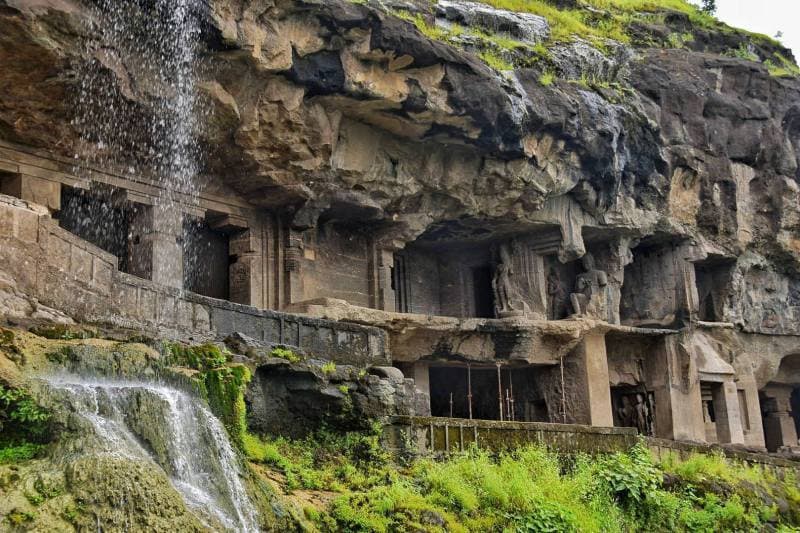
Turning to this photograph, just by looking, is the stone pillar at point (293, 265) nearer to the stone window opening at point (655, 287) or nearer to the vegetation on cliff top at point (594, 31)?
the vegetation on cliff top at point (594, 31)

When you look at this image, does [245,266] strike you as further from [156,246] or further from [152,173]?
[152,173]

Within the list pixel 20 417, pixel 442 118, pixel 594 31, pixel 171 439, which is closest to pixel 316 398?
pixel 171 439

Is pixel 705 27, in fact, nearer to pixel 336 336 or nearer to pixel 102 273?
pixel 336 336

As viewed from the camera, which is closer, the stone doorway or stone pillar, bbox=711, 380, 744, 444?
the stone doorway

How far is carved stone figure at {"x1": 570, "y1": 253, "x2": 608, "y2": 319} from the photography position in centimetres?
2634

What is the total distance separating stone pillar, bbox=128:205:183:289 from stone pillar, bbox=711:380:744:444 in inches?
614

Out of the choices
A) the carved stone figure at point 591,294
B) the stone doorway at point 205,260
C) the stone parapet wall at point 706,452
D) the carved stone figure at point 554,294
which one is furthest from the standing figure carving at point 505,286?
the stone doorway at point 205,260

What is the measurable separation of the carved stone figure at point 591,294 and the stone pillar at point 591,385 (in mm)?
2310

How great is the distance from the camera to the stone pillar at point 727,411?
2762 cm

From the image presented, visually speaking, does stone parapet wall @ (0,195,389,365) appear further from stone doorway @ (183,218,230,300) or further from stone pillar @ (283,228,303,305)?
stone doorway @ (183,218,230,300)

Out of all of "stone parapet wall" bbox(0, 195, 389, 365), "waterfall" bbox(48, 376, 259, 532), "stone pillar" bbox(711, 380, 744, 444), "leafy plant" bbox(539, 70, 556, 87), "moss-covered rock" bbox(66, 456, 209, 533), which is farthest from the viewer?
"stone pillar" bbox(711, 380, 744, 444)

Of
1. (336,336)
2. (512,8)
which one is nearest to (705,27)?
(512,8)

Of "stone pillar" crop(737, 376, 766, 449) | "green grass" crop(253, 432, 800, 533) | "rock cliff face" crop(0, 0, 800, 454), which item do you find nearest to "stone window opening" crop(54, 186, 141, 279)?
"rock cliff face" crop(0, 0, 800, 454)

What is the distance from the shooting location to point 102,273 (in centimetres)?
1348
